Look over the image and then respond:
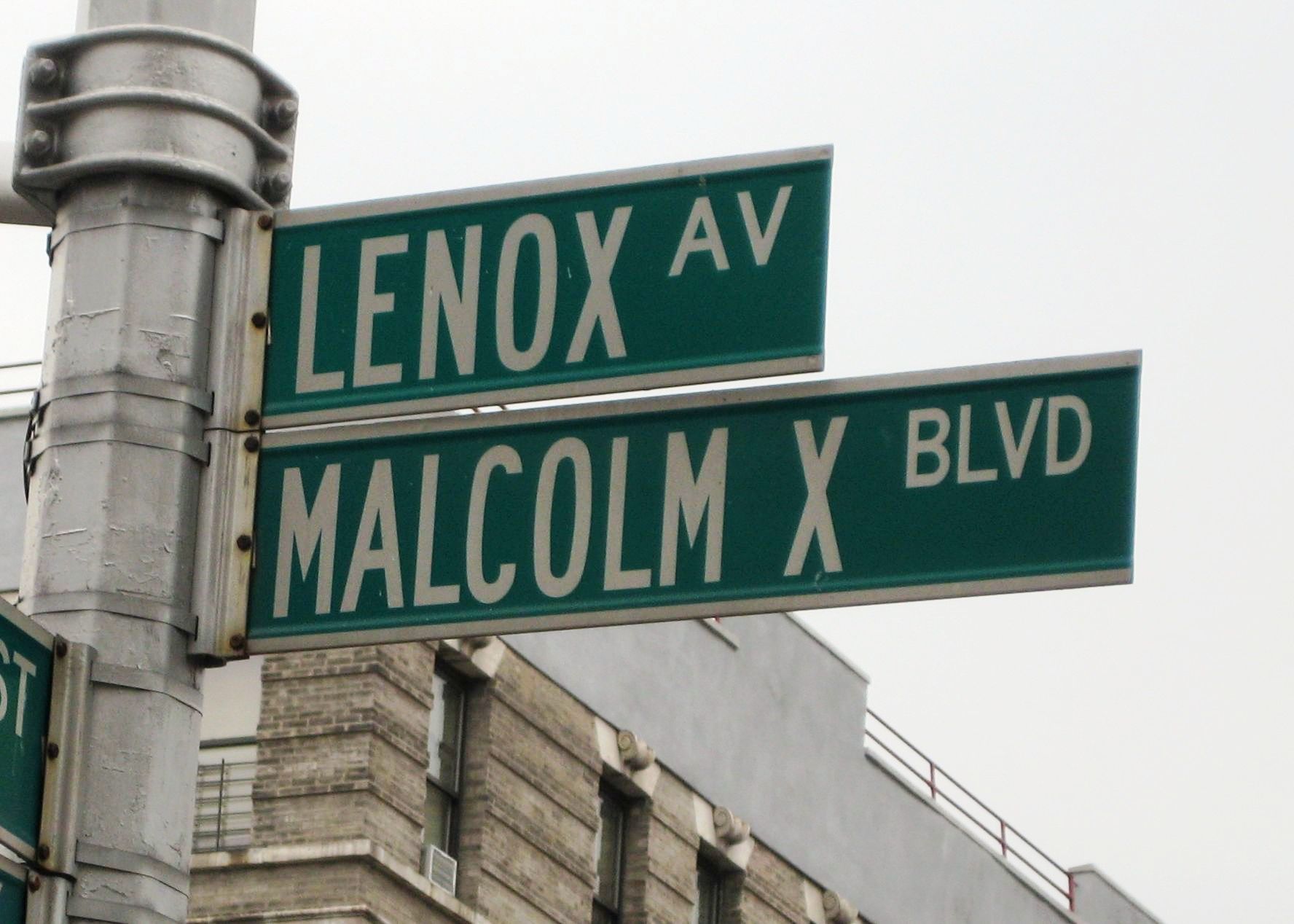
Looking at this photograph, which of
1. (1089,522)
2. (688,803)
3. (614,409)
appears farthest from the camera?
(688,803)

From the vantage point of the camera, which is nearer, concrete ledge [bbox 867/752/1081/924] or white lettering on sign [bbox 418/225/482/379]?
white lettering on sign [bbox 418/225/482/379]

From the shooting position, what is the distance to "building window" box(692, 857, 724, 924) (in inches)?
1017

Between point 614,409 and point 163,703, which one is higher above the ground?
point 614,409

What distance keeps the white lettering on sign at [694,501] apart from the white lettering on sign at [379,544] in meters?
0.47

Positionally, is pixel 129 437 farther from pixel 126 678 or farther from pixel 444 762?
pixel 444 762

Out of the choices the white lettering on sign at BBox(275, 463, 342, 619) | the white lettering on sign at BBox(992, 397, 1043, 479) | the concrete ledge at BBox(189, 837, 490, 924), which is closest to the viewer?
the white lettering on sign at BBox(992, 397, 1043, 479)

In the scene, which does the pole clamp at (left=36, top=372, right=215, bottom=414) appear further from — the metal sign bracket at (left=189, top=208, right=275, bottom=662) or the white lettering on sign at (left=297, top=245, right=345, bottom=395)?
the white lettering on sign at (left=297, top=245, right=345, bottom=395)

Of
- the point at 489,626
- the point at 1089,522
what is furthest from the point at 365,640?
the point at 1089,522

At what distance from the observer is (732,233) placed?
205 inches

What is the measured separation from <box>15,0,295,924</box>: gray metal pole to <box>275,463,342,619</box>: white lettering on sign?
157mm

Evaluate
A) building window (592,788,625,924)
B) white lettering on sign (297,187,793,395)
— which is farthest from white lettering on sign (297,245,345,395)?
building window (592,788,625,924)

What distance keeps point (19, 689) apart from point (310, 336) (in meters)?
0.87

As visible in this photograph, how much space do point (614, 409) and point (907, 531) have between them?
1.92 feet

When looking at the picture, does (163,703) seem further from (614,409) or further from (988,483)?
(988,483)
